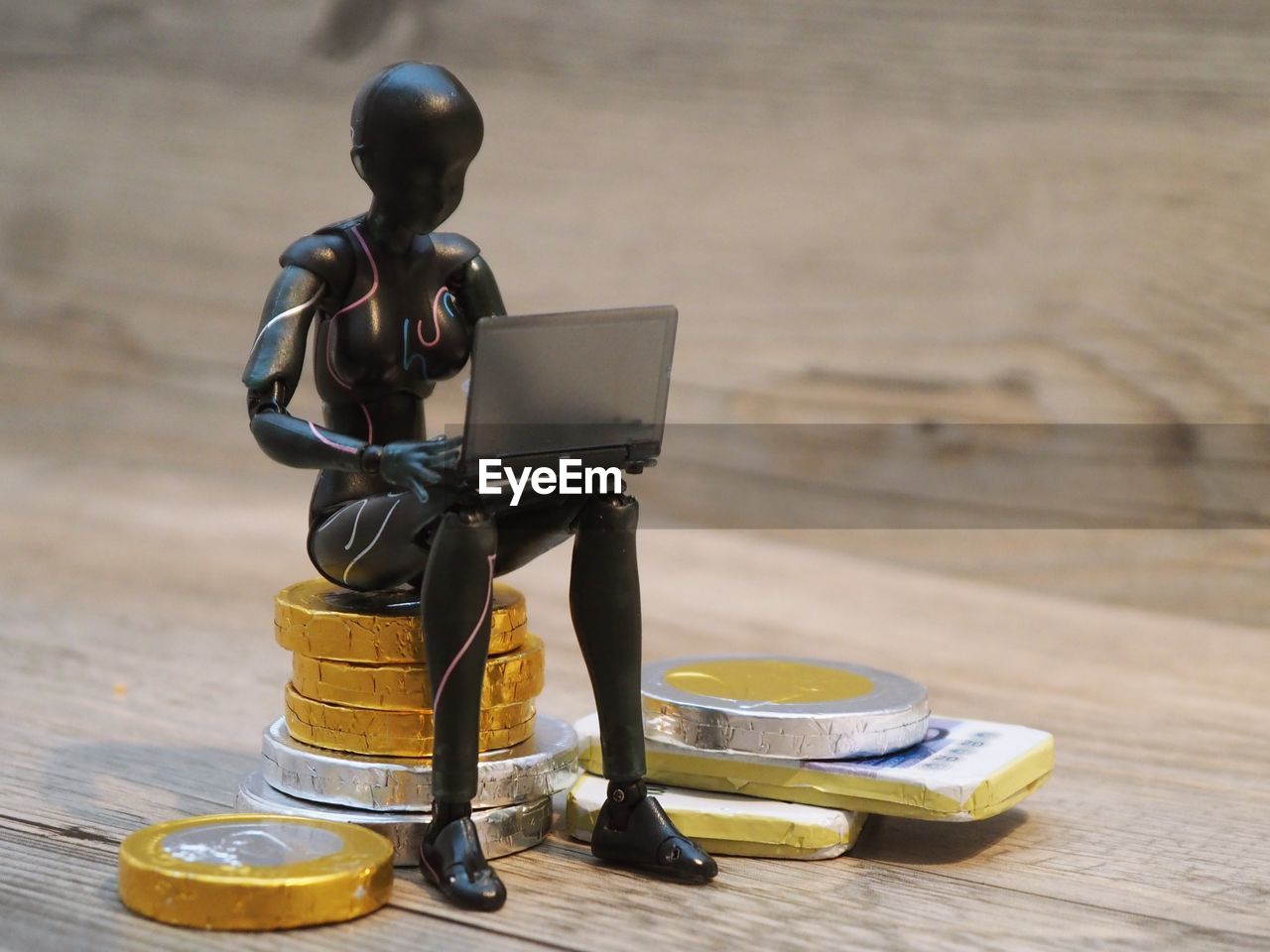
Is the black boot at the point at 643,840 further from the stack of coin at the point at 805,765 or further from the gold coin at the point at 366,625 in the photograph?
the gold coin at the point at 366,625

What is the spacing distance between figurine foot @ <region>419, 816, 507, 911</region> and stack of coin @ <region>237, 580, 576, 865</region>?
67 mm

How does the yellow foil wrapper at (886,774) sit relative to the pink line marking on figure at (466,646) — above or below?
below

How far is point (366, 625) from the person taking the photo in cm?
178

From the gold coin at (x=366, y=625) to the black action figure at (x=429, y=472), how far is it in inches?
1.2

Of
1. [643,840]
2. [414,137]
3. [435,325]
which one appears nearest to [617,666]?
[643,840]

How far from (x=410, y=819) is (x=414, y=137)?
0.68m

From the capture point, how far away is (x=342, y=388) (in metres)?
1.85

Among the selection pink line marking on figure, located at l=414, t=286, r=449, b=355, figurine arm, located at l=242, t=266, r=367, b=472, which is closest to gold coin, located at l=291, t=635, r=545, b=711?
figurine arm, located at l=242, t=266, r=367, b=472

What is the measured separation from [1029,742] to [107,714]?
120 centimetres

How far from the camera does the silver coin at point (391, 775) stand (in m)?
1.76

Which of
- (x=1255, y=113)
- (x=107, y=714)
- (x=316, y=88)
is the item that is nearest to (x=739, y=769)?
(x=107, y=714)

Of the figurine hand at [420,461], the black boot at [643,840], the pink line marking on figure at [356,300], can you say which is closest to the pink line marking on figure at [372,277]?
the pink line marking on figure at [356,300]

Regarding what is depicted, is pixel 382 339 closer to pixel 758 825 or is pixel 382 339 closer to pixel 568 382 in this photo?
pixel 568 382

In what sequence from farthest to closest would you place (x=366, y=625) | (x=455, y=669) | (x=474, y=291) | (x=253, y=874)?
(x=474, y=291) < (x=366, y=625) < (x=455, y=669) < (x=253, y=874)
